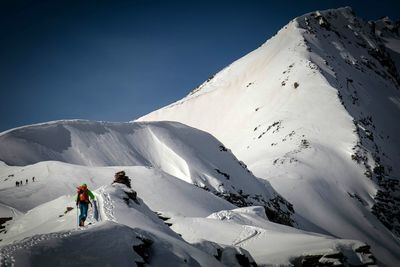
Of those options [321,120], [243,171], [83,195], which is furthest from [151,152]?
[321,120]

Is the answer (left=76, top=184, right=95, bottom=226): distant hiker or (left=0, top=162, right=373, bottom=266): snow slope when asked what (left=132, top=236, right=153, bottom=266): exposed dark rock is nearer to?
(left=0, top=162, right=373, bottom=266): snow slope

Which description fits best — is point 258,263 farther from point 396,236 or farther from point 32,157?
Result: point 396,236

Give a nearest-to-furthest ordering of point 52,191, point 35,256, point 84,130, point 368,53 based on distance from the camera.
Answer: point 35,256 < point 52,191 < point 84,130 < point 368,53

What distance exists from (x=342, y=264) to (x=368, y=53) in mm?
106688

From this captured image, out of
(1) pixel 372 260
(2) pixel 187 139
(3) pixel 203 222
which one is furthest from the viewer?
(2) pixel 187 139

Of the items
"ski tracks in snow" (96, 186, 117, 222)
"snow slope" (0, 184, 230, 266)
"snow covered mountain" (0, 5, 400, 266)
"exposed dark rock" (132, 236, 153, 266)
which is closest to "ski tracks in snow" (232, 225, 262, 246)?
"snow covered mountain" (0, 5, 400, 266)

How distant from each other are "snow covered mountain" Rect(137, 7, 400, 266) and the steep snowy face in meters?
7.34

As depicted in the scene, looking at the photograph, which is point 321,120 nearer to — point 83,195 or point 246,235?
point 246,235

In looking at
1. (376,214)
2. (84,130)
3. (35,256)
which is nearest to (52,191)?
(84,130)

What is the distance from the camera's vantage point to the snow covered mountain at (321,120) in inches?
2047

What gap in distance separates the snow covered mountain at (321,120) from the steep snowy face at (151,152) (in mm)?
7338

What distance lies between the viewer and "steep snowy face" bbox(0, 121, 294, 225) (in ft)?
129

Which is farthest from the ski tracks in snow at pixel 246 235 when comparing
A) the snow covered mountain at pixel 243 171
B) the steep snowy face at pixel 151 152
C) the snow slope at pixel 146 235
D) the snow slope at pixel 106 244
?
the steep snowy face at pixel 151 152

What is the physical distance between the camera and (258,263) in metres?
16.8
